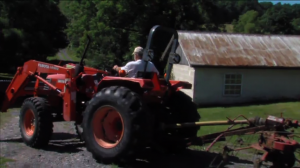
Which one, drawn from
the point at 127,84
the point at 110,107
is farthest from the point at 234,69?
the point at 110,107

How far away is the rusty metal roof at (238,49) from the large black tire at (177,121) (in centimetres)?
1258

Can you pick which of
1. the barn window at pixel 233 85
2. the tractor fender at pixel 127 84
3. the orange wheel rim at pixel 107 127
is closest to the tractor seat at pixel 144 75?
the tractor fender at pixel 127 84

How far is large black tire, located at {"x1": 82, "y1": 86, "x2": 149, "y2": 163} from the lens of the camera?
6418mm

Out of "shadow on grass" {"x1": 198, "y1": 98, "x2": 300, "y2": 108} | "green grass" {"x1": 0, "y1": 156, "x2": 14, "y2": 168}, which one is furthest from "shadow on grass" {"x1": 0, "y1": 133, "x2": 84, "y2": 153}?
"shadow on grass" {"x1": 198, "y1": 98, "x2": 300, "y2": 108}

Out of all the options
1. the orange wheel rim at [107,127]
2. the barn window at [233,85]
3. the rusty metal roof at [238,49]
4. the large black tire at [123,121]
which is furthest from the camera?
the barn window at [233,85]

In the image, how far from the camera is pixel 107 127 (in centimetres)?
713

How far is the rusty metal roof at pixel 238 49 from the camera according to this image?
21.4 meters

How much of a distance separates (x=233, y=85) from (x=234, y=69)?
853 mm

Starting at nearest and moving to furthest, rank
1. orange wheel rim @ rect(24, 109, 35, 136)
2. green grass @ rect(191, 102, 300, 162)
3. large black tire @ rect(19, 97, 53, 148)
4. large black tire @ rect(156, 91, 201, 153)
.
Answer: large black tire @ rect(156, 91, 201, 153)
large black tire @ rect(19, 97, 53, 148)
orange wheel rim @ rect(24, 109, 35, 136)
green grass @ rect(191, 102, 300, 162)

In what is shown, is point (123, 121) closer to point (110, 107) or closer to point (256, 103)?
point (110, 107)

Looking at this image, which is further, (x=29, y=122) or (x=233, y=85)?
(x=233, y=85)

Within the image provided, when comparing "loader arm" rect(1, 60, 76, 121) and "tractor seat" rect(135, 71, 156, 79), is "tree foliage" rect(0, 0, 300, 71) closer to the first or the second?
"loader arm" rect(1, 60, 76, 121)

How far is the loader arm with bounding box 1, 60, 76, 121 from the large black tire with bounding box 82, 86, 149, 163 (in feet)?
4.46

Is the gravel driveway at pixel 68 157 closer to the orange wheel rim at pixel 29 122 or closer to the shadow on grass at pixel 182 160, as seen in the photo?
the shadow on grass at pixel 182 160
